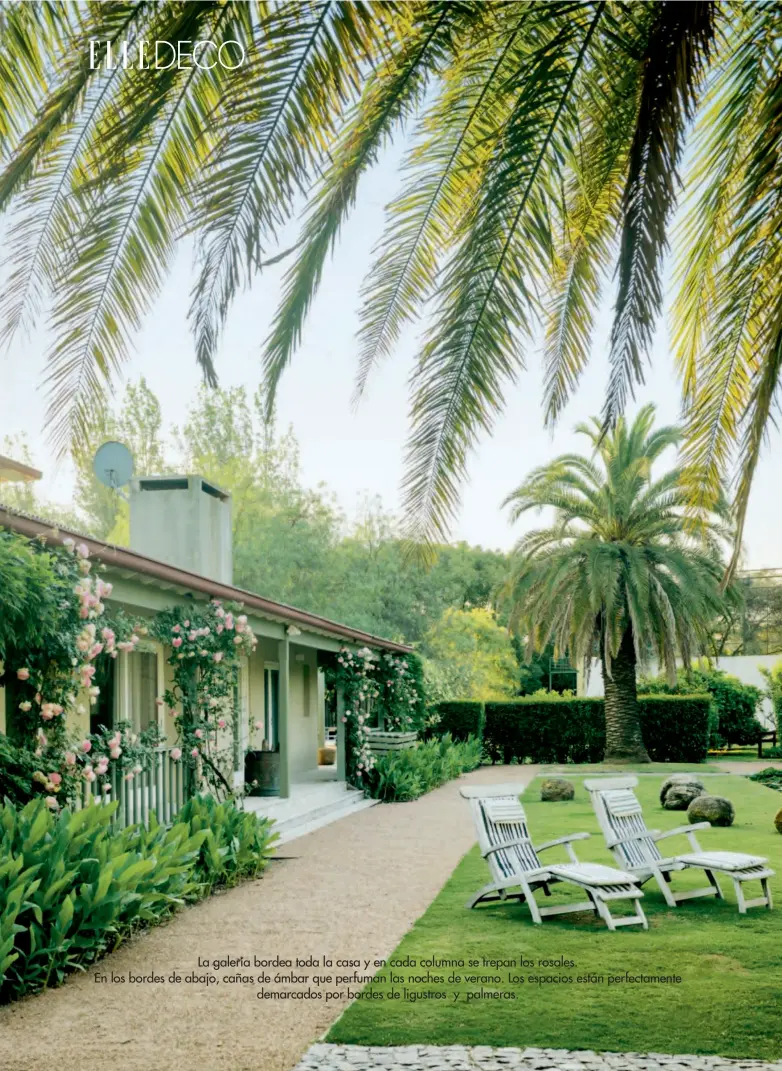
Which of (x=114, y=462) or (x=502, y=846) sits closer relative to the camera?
(x=502, y=846)

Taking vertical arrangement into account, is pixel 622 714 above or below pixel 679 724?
above

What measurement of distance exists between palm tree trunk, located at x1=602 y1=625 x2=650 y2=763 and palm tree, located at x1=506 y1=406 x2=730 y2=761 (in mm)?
24

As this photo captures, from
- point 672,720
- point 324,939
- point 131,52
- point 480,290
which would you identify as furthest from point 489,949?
point 672,720

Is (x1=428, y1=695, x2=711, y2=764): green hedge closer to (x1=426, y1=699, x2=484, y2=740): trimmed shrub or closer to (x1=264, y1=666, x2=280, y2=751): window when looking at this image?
(x1=426, y1=699, x2=484, y2=740): trimmed shrub

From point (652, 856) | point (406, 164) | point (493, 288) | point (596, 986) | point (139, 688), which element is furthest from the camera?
point (139, 688)

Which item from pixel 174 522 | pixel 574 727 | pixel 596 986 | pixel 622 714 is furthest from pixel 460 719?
pixel 596 986

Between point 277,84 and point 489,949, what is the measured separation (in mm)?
5959

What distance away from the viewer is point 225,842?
34.4 ft

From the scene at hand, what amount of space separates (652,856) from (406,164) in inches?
281

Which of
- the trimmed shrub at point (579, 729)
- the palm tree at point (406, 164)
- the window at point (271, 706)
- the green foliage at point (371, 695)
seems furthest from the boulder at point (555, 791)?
the palm tree at point (406, 164)

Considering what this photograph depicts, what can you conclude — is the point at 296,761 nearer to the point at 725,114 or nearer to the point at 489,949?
the point at 489,949

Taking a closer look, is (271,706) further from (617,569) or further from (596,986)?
(596,986)

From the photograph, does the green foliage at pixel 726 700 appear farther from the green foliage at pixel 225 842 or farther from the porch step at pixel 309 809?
the green foliage at pixel 225 842

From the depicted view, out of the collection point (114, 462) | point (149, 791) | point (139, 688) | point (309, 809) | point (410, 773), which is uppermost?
point (114, 462)
